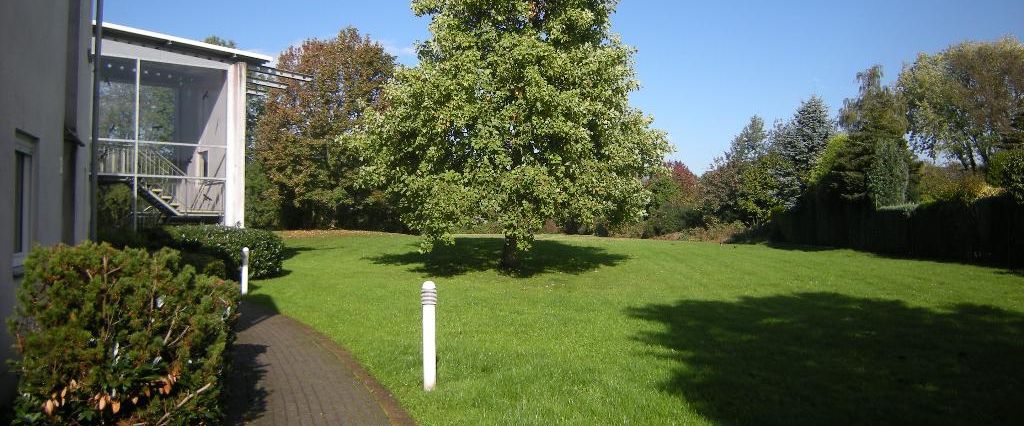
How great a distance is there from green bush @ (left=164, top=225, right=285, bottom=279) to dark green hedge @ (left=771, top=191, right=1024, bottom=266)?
68.1 ft

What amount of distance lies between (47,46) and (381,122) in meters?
13.9

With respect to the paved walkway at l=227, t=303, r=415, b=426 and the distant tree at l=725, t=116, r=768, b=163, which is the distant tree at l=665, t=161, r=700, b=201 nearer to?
the distant tree at l=725, t=116, r=768, b=163

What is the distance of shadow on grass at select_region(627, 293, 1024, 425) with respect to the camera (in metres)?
6.37

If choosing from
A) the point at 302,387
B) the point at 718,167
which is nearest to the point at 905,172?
the point at 718,167

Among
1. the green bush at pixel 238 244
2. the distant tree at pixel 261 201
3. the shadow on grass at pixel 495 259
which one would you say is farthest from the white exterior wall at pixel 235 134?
the distant tree at pixel 261 201

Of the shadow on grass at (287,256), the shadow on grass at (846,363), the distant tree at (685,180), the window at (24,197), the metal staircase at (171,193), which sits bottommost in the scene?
the shadow on grass at (846,363)

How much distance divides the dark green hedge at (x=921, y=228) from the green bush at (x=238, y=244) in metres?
20.8


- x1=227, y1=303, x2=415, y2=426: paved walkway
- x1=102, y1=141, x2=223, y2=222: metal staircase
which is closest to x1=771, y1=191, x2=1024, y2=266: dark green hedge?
x1=227, y1=303, x2=415, y2=426: paved walkway

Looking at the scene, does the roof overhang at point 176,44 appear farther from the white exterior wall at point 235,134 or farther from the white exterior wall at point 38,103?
the white exterior wall at point 38,103

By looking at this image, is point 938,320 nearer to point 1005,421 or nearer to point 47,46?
point 1005,421

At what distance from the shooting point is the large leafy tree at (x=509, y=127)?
61.8 ft

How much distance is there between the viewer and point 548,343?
9.76 meters

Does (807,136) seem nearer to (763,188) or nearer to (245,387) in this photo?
(763,188)

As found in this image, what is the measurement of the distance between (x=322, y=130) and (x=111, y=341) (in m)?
41.2
